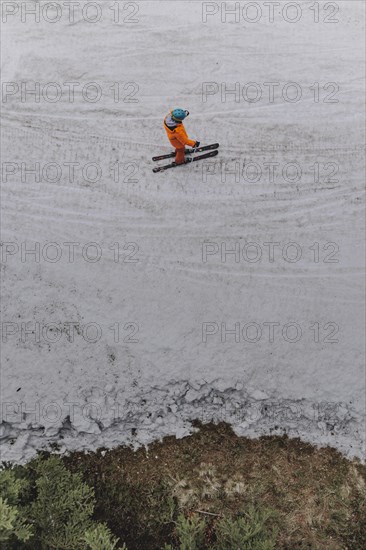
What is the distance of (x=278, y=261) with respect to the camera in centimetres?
801

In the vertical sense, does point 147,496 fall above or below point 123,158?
below

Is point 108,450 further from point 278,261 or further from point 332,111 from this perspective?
point 332,111

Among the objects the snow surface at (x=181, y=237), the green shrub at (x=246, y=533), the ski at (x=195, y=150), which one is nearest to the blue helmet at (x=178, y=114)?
the ski at (x=195, y=150)

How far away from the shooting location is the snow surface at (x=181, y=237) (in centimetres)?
782

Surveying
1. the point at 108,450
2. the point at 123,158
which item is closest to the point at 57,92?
the point at 123,158

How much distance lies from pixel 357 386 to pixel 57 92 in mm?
7852

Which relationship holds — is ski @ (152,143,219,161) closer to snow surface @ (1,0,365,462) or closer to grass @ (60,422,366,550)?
snow surface @ (1,0,365,462)

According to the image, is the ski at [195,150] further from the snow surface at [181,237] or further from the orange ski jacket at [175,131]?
the orange ski jacket at [175,131]

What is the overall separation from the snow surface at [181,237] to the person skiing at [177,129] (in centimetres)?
71

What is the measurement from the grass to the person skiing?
198 inches

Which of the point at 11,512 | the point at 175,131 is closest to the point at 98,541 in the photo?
the point at 11,512

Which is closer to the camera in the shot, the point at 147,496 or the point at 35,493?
the point at 35,493

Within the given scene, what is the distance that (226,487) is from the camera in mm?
7727

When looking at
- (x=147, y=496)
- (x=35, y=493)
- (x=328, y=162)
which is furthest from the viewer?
(x=328, y=162)
